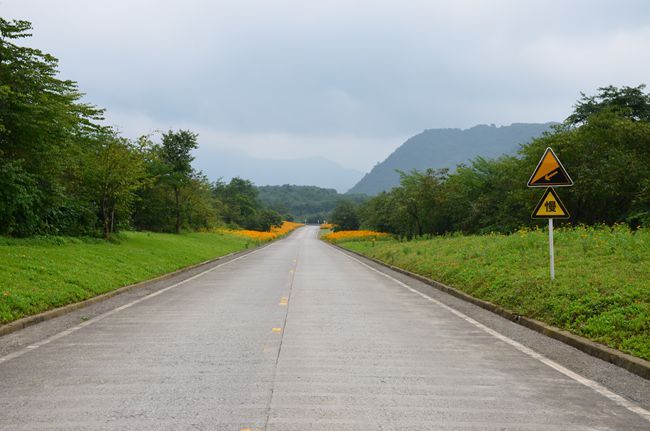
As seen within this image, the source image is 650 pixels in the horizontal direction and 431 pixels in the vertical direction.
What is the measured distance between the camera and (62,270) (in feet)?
45.3

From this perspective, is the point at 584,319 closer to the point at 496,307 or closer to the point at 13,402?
the point at 496,307

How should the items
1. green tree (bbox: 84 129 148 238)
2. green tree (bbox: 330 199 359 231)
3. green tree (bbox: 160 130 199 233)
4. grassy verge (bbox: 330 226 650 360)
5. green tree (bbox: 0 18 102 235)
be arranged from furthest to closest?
green tree (bbox: 330 199 359 231)
green tree (bbox: 160 130 199 233)
green tree (bbox: 84 129 148 238)
green tree (bbox: 0 18 102 235)
grassy verge (bbox: 330 226 650 360)

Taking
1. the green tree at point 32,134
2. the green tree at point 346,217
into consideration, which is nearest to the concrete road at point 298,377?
the green tree at point 32,134

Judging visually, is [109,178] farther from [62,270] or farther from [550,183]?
[550,183]

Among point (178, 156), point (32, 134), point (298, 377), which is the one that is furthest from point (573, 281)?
point (178, 156)

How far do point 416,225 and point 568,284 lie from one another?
44.3m

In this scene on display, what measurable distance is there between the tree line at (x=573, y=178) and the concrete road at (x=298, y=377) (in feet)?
70.4

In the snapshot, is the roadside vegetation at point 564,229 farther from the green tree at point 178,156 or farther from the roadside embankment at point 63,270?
the green tree at point 178,156

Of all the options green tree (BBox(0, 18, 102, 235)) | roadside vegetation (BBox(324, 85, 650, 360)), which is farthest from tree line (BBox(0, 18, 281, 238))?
roadside vegetation (BBox(324, 85, 650, 360))

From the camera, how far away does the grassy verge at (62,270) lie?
33.3ft

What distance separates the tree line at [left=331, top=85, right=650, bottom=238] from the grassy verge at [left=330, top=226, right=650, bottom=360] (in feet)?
37.9

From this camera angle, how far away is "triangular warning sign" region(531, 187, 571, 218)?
434 inches

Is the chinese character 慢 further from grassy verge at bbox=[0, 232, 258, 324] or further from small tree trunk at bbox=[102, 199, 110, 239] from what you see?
small tree trunk at bbox=[102, 199, 110, 239]

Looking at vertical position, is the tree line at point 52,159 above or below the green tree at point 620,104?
below
